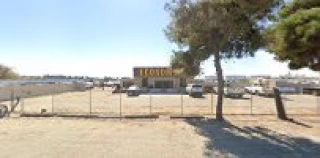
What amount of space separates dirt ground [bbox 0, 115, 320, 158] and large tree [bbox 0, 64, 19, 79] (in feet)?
300

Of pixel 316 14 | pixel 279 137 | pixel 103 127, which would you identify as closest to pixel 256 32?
pixel 279 137

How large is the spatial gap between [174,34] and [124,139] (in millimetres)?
8951

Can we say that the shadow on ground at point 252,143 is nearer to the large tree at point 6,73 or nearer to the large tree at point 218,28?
the large tree at point 218,28

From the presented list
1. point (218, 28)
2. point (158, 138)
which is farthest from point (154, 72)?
point (158, 138)

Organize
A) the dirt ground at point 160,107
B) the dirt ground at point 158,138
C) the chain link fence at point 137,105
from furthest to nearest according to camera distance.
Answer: the dirt ground at point 160,107
the chain link fence at point 137,105
the dirt ground at point 158,138

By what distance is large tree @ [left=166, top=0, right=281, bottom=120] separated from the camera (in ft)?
71.1

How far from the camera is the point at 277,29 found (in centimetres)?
1396

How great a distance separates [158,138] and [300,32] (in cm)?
714

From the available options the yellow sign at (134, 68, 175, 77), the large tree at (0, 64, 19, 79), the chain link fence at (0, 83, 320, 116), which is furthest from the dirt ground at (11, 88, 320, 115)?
the large tree at (0, 64, 19, 79)

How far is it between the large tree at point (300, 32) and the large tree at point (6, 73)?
10419cm

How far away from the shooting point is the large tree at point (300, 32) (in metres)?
12.6

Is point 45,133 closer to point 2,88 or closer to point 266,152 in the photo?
point 266,152

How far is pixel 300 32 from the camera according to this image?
12.8m

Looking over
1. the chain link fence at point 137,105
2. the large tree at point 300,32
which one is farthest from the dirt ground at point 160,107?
the large tree at point 300,32
